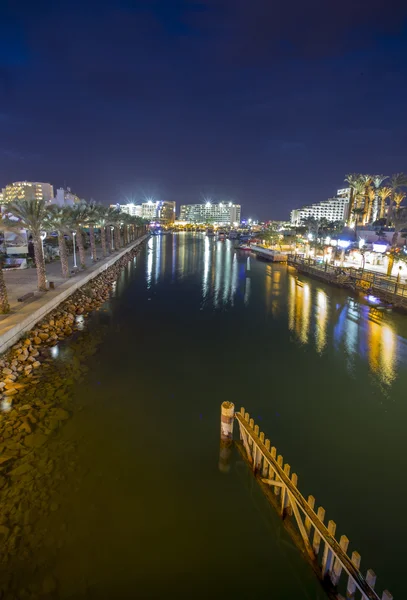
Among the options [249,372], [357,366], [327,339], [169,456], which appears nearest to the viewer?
[169,456]

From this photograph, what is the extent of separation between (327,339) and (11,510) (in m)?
17.4

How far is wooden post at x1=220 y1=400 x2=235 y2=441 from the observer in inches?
341

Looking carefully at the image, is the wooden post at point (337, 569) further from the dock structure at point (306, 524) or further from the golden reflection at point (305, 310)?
the golden reflection at point (305, 310)

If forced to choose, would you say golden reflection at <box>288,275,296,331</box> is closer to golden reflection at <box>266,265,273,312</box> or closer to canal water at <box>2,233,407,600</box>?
golden reflection at <box>266,265,273,312</box>

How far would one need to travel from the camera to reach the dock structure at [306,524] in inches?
195

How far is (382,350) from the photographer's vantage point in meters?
18.1

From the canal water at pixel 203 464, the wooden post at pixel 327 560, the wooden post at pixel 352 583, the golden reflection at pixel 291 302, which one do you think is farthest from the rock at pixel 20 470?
the golden reflection at pixel 291 302

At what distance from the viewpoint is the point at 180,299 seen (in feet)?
99.0

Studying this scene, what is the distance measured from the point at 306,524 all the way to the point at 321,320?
19.1m

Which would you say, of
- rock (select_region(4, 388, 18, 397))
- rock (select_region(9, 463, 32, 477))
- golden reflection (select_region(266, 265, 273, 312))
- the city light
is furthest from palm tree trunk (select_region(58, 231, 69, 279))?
the city light

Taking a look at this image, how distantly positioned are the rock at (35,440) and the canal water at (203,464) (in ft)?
1.04

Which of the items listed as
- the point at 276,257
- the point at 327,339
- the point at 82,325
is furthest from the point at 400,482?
the point at 276,257

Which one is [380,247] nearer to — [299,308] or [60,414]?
[299,308]

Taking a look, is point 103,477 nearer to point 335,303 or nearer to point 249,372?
point 249,372
